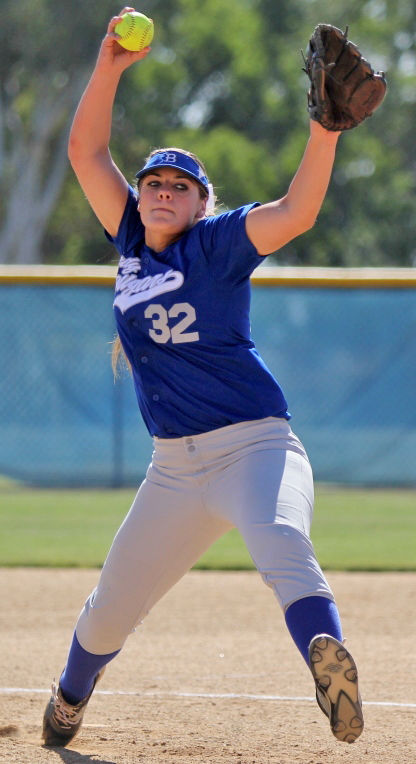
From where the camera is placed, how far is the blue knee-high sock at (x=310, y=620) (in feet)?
9.96

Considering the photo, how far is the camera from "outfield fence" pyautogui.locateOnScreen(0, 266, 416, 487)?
1095 centimetres

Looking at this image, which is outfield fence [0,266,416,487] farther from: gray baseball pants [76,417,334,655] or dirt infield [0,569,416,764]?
gray baseball pants [76,417,334,655]

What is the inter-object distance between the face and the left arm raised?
0.34m

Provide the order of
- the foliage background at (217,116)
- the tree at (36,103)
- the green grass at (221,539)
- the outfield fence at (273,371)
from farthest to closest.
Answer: the foliage background at (217,116) → the tree at (36,103) → the outfield fence at (273,371) → the green grass at (221,539)

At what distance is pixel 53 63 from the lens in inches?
1077

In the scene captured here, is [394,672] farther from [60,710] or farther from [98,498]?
[98,498]

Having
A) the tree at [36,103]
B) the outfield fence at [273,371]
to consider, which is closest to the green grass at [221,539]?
the outfield fence at [273,371]

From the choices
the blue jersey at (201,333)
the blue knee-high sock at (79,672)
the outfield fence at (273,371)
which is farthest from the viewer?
the outfield fence at (273,371)

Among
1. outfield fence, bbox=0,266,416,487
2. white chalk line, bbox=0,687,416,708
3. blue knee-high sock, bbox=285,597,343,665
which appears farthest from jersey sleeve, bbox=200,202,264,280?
outfield fence, bbox=0,266,416,487

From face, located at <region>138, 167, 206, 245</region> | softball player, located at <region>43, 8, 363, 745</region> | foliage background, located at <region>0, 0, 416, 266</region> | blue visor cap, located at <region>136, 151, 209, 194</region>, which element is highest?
blue visor cap, located at <region>136, 151, 209, 194</region>

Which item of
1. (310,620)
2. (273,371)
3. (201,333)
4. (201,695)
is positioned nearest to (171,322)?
(201,333)

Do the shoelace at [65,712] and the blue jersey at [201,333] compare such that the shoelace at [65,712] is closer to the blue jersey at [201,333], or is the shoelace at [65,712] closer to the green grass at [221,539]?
the blue jersey at [201,333]

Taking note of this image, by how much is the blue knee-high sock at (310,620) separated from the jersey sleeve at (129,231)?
1.18 metres

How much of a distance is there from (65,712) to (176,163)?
→ 5.60ft
